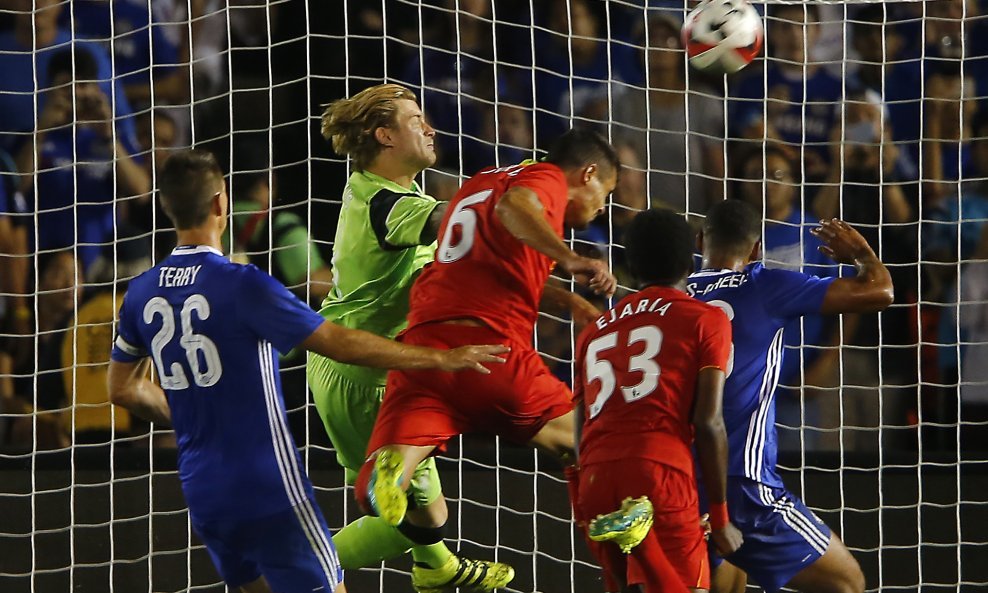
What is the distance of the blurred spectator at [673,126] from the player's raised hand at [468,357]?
3.20 m

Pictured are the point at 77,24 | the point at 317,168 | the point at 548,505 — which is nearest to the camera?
the point at 548,505

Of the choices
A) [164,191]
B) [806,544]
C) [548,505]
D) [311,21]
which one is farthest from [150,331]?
[311,21]

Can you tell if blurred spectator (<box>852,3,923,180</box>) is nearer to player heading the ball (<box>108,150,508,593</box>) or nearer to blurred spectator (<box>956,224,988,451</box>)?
blurred spectator (<box>956,224,988,451</box>)

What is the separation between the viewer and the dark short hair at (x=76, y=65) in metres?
6.84

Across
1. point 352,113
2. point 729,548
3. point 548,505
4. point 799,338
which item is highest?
point 352,113

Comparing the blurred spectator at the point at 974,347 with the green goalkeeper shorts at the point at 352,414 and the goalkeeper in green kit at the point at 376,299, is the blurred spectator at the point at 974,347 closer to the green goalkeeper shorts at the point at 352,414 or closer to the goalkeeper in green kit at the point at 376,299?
the goalkeeper in green kit at the point at 376,299

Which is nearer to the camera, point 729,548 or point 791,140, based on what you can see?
point 729,548

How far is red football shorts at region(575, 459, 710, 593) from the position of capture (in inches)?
137

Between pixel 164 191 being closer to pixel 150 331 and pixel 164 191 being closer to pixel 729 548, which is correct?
pixel 150 331

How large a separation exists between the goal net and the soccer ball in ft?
2.82

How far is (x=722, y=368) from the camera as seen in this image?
11.4 feet

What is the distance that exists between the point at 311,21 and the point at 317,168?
771 mm

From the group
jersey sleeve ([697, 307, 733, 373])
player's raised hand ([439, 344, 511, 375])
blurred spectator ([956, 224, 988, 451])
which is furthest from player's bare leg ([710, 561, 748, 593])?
blurred spectator ([956, 224, 988, 451])

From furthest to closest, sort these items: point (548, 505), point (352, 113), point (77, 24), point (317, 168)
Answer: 1. point (77, 24)
2. point (317, 168)
3. point (548, 505)
4. point (352, 113)
